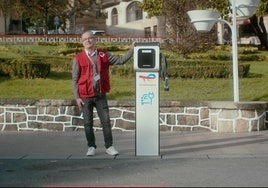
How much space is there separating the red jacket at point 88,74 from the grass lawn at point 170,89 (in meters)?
4.93

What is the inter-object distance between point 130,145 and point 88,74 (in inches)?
84.6

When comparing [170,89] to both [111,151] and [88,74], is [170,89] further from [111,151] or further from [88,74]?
[88,74]

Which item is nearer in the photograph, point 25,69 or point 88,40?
point 88,40

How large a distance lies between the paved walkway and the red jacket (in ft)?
3.56

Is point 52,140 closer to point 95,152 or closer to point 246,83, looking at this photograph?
point 95,152

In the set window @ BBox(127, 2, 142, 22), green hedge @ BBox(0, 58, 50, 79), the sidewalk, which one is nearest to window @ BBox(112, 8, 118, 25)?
window @ BBox(127, 2, 142, 22)

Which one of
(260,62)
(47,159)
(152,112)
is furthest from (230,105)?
(260,62)

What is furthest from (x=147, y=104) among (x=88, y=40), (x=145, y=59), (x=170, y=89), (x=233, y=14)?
(x=170, y=89)

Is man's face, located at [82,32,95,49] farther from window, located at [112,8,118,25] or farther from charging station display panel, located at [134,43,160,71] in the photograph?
window, located at [112,8,118,25]

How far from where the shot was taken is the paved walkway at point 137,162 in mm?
7414

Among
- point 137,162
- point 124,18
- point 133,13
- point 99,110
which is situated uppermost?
point 133,13

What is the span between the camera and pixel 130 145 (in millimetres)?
10773

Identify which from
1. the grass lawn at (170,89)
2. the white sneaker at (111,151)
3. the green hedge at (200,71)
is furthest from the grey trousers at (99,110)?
the green hedge at (200,71)

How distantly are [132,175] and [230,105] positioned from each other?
5079mm
